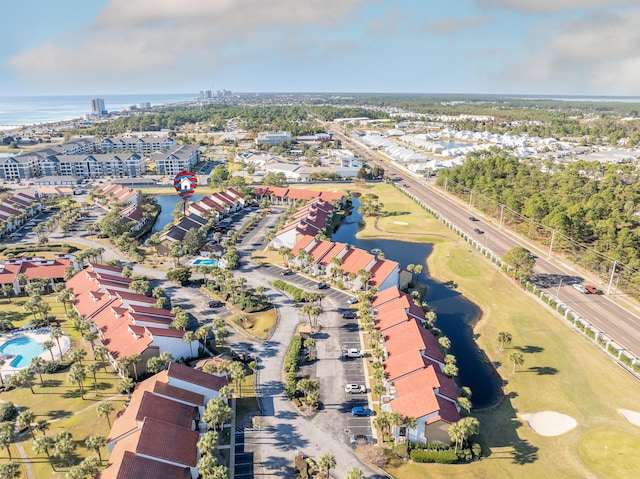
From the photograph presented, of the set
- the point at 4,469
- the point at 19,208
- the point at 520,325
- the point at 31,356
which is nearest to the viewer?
the point at 4,469

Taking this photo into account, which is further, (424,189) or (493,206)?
(424,189)

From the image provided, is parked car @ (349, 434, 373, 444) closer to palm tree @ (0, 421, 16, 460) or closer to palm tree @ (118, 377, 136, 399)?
palm tree @ (118, 377, 136, 399)

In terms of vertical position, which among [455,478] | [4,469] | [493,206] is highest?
[493,206]

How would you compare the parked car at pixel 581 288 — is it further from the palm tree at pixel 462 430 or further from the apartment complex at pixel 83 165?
the apartment complex at pixel 83 165

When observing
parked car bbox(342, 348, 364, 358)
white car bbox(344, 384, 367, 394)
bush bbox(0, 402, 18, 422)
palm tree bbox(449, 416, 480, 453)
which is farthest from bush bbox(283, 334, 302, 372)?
bush bbox(0, 402, 18, 422)

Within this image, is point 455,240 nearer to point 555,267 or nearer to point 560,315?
point 555,267

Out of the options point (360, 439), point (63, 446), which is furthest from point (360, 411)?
point (63, 446)

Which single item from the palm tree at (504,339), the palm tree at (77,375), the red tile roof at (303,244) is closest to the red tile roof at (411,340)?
the palm tree at (504,339)

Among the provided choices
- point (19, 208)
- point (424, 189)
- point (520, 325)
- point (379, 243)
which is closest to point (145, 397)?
point (520, 325)
